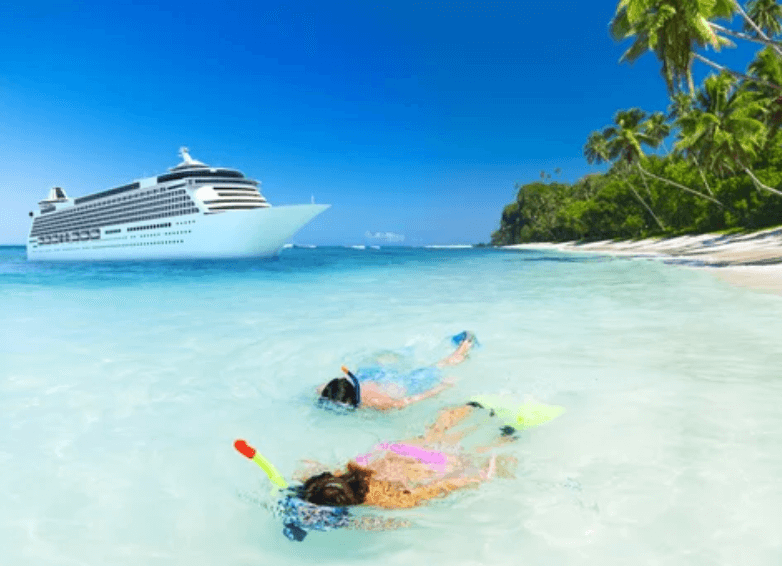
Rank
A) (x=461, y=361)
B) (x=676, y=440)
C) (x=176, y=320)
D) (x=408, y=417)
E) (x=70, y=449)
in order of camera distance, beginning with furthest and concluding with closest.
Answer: (x=176, y=320) → (x=461, y=361) → (x=408, y=417) → (x=70, y=449) → (x=676, y=440)

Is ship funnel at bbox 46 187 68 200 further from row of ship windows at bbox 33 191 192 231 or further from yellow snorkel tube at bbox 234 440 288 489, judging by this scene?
yellow snorkel tube at bbox 234 440 288 489

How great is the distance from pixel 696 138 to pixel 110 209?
58576 millimetres

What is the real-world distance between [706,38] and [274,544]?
21311 mm

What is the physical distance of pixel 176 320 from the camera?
40.0ft

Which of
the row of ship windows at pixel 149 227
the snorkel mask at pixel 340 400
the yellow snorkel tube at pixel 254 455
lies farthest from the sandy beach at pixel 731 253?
the row of ship windows at pixel 149 227

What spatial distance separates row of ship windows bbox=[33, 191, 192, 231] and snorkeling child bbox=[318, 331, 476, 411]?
47.3 m

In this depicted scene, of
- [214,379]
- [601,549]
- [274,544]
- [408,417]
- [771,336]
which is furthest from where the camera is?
[771,336]

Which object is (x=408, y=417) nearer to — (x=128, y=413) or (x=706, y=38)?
(x=128, y=413)

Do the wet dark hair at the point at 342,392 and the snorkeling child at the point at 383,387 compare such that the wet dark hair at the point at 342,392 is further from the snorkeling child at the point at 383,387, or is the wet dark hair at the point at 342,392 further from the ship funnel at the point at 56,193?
the ship funnel at the point at 56,193

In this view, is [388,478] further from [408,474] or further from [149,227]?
[149,227]

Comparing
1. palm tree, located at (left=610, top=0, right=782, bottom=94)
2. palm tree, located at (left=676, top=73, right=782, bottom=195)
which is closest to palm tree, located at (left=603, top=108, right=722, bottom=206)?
palm tree, located at (left=676, top=73, right=782, bottom=195)

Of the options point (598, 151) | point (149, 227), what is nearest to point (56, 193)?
point (149, 227)

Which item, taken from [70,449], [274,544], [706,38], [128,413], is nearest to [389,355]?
[128,413]

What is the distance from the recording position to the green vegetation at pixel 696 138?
61.1ft
